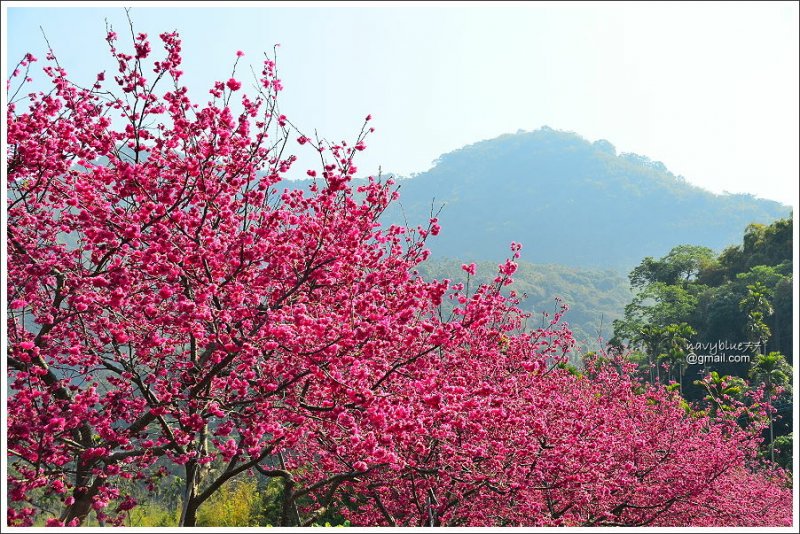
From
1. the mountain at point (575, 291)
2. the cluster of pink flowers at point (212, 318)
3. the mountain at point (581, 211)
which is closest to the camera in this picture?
the cluster of pink flowers at point (212, 318)

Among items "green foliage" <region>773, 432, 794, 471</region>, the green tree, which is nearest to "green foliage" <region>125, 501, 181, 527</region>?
"green foliage" <region>773, 432, 794, 471</region>

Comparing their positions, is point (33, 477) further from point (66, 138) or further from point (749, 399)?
point (749, 399)

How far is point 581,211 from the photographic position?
165625 millimetres

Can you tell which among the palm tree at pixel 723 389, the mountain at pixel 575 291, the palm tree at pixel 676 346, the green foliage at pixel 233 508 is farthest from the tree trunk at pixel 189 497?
the mountain at pixel 575 291

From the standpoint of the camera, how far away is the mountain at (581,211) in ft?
481

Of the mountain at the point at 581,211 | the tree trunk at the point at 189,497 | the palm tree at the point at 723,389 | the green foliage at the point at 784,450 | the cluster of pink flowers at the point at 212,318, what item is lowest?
the green foliage at the point at 784,450

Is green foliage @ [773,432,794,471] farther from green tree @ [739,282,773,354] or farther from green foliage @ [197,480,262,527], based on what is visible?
green foliage @ [197,480,262,527]

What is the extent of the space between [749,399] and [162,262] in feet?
79.6

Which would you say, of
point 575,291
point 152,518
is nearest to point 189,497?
point 152,518

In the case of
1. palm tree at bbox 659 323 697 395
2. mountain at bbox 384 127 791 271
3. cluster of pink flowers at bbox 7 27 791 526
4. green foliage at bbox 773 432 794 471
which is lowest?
green foliage at bbox 773 432 794 471

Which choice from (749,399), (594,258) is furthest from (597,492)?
(594,258)

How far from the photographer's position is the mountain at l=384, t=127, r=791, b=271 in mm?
146750

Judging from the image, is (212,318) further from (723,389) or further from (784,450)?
(723,389)

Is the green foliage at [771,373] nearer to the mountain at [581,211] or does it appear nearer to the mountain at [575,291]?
the mountain at [575,291]
